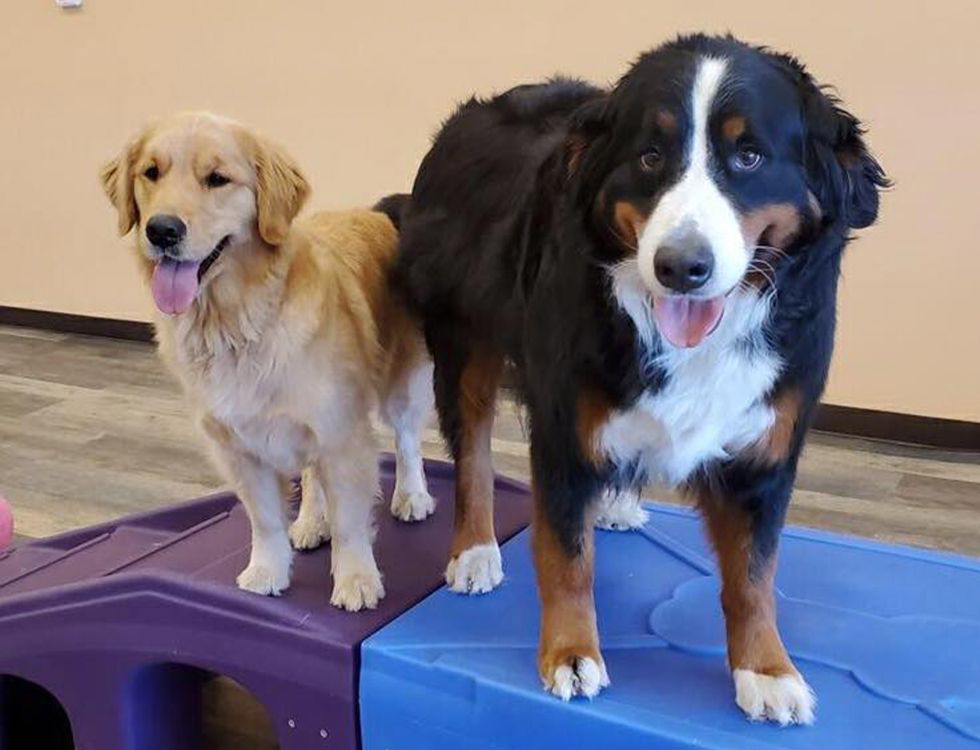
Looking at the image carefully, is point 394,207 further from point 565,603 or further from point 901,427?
point 901,427

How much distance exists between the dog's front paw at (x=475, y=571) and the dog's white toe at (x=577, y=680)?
38 cm

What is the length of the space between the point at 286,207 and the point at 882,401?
259 centimetres

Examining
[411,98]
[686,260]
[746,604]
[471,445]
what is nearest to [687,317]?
[686,260]

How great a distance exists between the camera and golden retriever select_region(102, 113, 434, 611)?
193cm

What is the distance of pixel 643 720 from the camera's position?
162cm

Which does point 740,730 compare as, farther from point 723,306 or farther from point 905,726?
point 723,306

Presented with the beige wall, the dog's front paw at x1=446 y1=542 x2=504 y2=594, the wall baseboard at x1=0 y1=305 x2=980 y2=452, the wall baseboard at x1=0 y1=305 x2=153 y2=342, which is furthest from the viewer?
the wall baseboard at x1=0 y1=305 x2=153 y2=342

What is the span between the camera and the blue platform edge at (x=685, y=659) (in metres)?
1.63

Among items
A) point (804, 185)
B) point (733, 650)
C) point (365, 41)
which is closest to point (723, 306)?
point (804, 185)

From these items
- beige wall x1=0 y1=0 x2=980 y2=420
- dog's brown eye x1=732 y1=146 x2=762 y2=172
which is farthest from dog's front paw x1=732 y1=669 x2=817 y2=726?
beige wall x1=0 y1=0 x2=980 y2=420

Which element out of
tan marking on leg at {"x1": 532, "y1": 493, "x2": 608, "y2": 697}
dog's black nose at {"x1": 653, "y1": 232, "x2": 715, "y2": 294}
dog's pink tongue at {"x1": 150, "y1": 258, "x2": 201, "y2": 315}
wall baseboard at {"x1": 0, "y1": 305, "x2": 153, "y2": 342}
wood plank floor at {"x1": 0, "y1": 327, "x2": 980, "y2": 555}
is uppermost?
dog's black nose at {"x1": 653, "y1": 232, "x2": 715, "y2": 294}

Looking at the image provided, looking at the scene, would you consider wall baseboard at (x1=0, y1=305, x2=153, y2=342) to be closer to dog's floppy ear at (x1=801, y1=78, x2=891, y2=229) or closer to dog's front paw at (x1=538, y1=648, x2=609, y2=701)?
dog's front paw at (x1=538, y1=648, x2=609, y2=701)

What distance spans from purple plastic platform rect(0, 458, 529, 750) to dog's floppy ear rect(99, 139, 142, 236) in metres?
0.67

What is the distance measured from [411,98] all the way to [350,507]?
2781 millimetres
